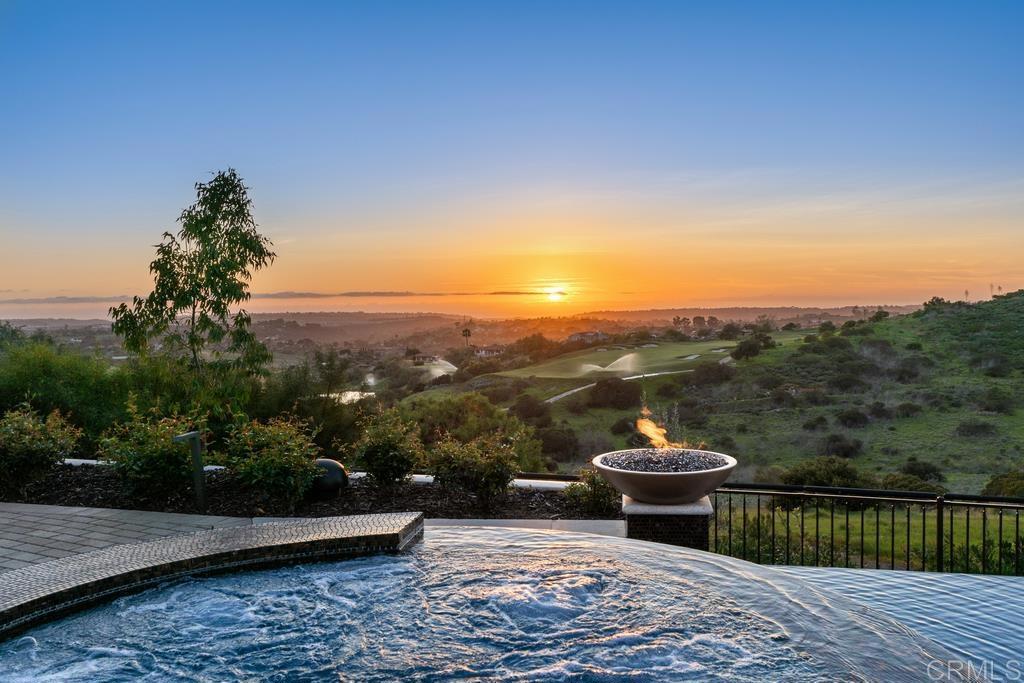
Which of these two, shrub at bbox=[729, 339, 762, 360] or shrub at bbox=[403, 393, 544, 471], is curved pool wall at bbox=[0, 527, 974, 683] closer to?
shrub at bbox=[403, 393, 544, 471]

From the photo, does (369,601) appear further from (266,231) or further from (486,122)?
(486,122)

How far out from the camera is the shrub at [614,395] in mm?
36969

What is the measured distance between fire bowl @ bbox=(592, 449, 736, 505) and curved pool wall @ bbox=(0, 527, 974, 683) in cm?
86

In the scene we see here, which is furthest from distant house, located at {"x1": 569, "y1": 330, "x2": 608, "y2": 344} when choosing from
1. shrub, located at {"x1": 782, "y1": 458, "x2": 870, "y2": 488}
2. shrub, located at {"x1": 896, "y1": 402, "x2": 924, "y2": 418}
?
shrub, located at {"x1": 782, "y1": 458, "x2": 870, "y2": 488}

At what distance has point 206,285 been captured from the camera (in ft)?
34.4

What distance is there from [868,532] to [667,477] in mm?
13842

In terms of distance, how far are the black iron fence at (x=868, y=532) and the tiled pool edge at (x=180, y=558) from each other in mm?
2817

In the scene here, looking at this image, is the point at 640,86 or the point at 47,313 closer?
the point at 640,86

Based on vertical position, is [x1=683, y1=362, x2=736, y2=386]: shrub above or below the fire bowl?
below

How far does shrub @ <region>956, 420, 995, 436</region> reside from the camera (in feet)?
97.8

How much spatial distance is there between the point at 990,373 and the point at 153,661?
1601 inches

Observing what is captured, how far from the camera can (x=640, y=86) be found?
503 inches

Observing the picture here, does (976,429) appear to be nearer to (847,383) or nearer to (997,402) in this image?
(997,402)

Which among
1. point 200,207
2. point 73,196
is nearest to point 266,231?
point 200,207
